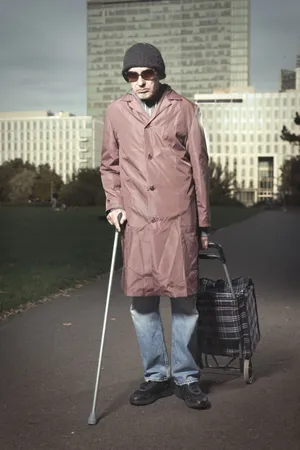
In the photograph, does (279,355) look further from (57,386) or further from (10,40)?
(10,40)

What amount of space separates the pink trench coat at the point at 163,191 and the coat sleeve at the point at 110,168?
0.06 meters

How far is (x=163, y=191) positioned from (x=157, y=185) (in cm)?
5

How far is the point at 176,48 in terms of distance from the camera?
89.6 ft

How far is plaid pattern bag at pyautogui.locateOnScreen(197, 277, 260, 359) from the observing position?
4371 millimetres

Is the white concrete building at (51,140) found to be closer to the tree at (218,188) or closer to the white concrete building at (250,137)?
the tree at (218,188)

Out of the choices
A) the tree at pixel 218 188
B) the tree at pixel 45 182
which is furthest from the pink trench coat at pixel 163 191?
the tree at pixel 218 188

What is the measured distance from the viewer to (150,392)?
4145 millimetres

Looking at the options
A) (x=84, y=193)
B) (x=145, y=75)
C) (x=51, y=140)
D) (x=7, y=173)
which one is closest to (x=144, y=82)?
(x=145, y=75)

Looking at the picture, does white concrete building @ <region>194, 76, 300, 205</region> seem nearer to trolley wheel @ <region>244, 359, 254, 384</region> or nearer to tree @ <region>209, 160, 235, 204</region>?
tree @ <region>209, 160, 235, 204</region>

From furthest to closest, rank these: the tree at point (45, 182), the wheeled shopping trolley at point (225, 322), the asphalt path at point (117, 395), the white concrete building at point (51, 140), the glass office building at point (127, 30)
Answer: the tree at point (45, 182) → the white concrete building at point (51, 140) → the glass office building at point (127, 30) → the wheeled shopping trolley at point (225, 322) → the asphalt path at point (117, 395)

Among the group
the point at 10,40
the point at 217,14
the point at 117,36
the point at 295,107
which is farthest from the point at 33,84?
the point at 295,107

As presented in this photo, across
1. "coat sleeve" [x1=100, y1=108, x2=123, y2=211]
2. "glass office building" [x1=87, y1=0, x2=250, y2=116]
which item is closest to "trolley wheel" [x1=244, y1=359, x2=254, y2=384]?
"coat sleeve" [x1=100, y1=108, x2=123, y2=211]

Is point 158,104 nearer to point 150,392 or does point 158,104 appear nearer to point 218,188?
point 150,392

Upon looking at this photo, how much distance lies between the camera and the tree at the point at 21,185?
246ft
